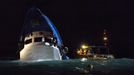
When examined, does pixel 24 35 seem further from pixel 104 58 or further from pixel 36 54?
pixel 104 58

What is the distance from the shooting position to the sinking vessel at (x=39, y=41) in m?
103

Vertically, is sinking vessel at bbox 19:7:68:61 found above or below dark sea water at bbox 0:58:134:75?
above

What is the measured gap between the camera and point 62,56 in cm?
10975

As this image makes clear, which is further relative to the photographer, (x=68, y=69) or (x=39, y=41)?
(x=39, y=41)

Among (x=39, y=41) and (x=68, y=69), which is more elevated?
(x=39, y=41)

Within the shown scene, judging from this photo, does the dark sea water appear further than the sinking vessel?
No

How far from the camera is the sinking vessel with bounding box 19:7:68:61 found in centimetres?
10256

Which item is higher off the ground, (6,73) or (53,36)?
(53,36)

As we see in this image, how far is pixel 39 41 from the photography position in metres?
106

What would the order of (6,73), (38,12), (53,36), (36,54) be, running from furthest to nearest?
(38,12), (53,36), (36,54), (6,73)

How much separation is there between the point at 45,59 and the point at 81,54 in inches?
807

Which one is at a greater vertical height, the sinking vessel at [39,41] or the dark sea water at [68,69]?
the sinking vessel at [39,41]

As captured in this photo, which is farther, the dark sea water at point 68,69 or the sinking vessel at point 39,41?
the sinking vessel at point 39,41

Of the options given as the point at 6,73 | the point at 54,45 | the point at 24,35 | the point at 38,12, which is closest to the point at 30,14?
the point at 38,12
